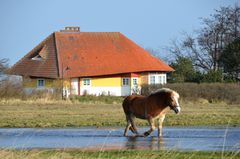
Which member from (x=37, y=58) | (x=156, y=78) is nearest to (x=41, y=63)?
(x=37, y=58)

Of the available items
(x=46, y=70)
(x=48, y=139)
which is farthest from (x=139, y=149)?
(x=46, y=70)

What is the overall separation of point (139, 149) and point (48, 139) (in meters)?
4.86

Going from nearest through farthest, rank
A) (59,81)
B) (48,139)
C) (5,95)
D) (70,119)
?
(48,139) < (70,119) < (5,95) < (59,81)

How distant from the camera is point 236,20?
7662 cm

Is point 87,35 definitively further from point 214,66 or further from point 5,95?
point 5,95

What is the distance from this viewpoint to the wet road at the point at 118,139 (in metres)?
19.1

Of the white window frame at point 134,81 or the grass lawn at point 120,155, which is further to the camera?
the white window frame at point 134,81

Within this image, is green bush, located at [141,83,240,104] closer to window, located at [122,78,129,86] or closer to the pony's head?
window, located at [122,78,129,86]

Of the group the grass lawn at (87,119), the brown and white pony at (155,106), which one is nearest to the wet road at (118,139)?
the brown and white pony at (155,106)

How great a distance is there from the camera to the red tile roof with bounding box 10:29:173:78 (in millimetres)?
71562

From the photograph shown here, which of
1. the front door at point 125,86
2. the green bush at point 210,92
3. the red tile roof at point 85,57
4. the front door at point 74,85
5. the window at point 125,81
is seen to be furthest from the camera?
the window at point 125,81

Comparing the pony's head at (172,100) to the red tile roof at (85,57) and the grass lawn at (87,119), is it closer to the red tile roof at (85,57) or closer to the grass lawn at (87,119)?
the grass lawn at (87,119)

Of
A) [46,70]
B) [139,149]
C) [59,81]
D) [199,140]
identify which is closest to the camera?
[139,149]

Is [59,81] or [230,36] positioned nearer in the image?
[59,81]
